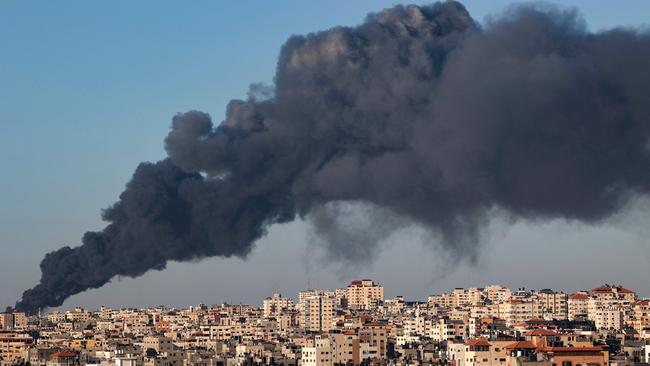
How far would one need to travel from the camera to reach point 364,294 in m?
145

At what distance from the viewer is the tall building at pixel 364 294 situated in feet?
466

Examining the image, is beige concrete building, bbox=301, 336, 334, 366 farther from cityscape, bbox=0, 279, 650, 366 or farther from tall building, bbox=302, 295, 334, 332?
tall building, bbox=302, 295, 334, 332

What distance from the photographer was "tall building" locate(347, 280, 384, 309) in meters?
142

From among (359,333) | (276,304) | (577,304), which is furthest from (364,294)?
(359,333)

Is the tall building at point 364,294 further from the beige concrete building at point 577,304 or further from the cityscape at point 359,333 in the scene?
the beige concrete building at point 577,304

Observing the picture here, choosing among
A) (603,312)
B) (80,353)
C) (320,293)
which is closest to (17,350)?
(80,353)

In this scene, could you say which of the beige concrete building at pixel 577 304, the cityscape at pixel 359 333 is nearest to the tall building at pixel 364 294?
the cityscape at pixel 359 333

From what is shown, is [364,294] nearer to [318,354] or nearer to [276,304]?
[276,304]

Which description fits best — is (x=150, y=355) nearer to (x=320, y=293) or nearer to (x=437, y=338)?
(x=437, y=338)

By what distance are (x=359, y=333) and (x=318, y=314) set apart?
30865 mm

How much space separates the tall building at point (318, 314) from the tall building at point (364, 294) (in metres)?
27.1

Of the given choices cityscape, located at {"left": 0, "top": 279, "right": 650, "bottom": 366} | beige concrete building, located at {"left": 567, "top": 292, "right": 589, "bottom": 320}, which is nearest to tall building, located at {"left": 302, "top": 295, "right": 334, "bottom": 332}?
cityscape, located at {"left": 0, "top": 279, "right": 650, "bottom": 366}

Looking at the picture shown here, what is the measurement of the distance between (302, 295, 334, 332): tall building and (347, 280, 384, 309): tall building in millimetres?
27111

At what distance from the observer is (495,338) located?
70.2m
